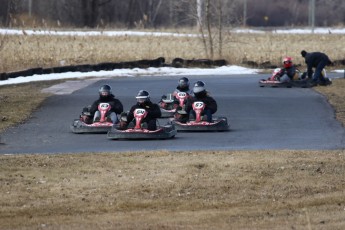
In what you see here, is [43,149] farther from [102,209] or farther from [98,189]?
[102,209]

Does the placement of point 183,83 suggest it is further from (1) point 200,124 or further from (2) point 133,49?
(2) point 133,49

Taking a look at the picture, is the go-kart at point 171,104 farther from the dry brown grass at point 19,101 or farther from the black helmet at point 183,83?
the dry brown grass at point 19,101

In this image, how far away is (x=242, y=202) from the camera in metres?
12.9

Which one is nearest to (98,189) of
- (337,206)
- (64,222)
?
(64,222)

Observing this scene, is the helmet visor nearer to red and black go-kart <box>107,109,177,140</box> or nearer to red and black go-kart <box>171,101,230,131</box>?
red and black go-kart <box>171,101,230,131</box>

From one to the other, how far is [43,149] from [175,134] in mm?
3211

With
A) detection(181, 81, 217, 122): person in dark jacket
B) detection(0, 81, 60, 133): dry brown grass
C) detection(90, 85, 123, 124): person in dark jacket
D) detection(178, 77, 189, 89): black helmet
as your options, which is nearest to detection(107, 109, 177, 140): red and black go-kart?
detection(90, 85, 123, 124): person in dark jacket

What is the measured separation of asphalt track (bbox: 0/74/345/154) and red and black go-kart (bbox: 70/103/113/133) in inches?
7.6

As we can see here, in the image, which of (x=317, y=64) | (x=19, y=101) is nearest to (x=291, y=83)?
(x=317, y=64)

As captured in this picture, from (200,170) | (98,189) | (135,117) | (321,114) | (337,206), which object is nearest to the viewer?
(337,206)

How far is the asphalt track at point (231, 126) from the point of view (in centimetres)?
1869

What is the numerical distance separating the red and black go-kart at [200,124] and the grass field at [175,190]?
4129 mm

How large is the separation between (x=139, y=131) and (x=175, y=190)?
21.2 feet

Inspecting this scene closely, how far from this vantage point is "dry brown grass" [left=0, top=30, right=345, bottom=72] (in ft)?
133
